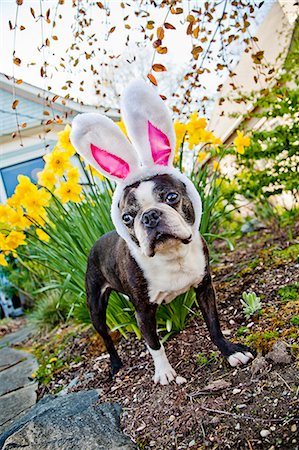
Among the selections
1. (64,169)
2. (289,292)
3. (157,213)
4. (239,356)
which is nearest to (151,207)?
(157,213)

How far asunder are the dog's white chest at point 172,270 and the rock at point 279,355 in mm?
464

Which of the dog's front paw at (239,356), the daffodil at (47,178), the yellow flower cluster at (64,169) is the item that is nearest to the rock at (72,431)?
the dog's front paw at (239,356)

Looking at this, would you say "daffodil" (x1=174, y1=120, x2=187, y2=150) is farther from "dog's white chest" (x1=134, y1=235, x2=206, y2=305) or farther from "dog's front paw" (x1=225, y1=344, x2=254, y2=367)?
"dog's front paw" (x1=225, y1=344, x2=254, y2=367)

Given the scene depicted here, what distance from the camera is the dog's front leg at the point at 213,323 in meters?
2.02

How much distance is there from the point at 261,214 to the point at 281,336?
12.0 feet

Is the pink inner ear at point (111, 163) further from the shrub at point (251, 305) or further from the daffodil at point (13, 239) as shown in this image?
the daffodil at point (13, 239)

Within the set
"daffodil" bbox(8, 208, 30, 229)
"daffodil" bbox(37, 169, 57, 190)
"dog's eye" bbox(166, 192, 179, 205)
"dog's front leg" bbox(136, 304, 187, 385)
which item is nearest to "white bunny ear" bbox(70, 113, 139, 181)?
"dog's eye" bbox(166, 192, 179, 205)

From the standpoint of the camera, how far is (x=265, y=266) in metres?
3.12

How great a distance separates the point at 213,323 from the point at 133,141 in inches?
38.0

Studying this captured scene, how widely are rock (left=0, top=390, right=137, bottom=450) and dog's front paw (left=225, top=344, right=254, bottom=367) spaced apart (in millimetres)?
574

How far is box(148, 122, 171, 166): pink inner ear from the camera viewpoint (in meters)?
1.97

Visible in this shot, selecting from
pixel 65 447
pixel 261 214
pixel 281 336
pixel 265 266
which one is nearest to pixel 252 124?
pixel 261 214

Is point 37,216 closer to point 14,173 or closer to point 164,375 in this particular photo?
point 164,375

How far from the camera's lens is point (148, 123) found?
1.95 meters
